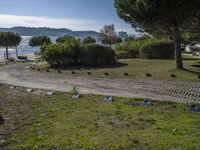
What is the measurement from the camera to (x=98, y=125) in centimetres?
751

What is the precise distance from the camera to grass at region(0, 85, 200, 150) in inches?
241

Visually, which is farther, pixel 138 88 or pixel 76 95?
pixel 138 88

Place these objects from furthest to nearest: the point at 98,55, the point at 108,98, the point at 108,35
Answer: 1. the point at 108,35
2. the point at 98,55
3. the point at 108,98

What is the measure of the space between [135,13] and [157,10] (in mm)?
1281

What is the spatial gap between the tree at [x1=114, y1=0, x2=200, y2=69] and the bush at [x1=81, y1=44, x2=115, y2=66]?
5490 mm

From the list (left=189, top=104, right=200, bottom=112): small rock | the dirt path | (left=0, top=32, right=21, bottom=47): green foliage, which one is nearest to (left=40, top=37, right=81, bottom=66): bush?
the dirt path

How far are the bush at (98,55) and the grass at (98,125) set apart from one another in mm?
13545

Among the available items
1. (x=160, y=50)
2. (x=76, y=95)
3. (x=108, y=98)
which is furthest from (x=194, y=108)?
(x=160, y=50)

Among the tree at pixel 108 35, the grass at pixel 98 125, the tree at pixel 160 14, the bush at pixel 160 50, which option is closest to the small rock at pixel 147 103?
the grass at pixel 98 125

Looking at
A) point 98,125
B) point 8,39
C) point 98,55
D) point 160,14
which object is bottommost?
point 98,125

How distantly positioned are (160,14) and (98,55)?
8.81 metres

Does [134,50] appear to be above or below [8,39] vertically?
below

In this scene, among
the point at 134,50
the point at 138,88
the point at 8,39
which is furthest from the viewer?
the point at 8,39

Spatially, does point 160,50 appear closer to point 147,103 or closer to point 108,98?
point 108,98
